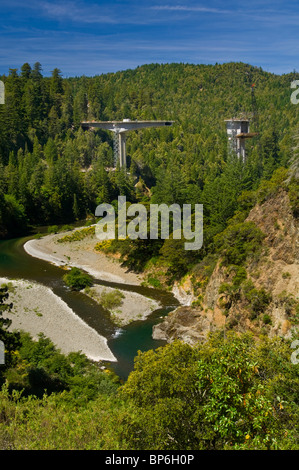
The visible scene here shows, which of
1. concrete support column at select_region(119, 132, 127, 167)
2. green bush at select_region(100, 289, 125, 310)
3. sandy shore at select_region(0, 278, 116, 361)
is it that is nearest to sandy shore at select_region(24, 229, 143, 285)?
green bush at select_region(100, 289, 125, 310)

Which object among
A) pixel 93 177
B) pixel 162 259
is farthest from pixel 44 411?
pixel 93 177

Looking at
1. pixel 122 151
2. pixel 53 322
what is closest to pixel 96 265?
pixel 53 322

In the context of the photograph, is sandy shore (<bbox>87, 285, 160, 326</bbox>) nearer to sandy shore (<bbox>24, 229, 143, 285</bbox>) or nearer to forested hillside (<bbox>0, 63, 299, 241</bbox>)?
sandy shore (<bbox>24, 229, 143, 285</bbox>)

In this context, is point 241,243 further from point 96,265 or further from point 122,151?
point 122,151

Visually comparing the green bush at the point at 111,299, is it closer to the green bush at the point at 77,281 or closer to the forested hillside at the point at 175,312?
the green bush at the point at 77,281
